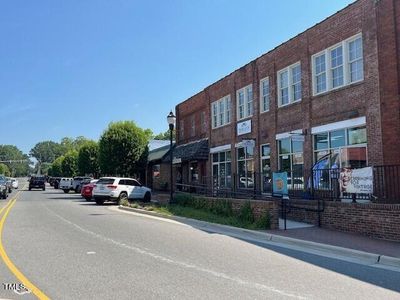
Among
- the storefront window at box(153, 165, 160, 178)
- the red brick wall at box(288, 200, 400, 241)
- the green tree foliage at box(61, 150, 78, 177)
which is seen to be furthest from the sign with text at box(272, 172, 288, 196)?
the green tree foliage at box(61, 150, 78, 177)

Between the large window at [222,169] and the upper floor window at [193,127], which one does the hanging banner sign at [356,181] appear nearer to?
the large window at [222,169]

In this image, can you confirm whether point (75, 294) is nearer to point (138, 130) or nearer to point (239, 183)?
point (239, 183)

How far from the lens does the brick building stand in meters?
16.6

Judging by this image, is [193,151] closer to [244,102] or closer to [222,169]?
[222,169]

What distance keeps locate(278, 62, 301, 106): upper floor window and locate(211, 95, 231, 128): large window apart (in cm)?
638

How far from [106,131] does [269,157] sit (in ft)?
75.1

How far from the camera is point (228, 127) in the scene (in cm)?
2950

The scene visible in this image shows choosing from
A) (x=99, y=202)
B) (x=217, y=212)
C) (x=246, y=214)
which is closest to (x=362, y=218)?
(x=246, y=214)

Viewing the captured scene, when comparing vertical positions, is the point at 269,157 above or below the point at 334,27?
below

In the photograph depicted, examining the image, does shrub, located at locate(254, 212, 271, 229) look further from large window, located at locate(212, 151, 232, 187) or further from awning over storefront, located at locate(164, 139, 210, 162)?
awning over storefront, located at locate(164, 139, 210, 162)

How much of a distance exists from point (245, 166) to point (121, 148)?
18509 millimetres

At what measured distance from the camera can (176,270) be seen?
8.95m

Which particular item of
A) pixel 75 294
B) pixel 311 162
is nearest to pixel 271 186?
pixel 311 162

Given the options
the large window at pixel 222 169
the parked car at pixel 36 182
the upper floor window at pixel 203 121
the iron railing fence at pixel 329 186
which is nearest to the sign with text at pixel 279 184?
the iron railing fence at pixel 329 186
